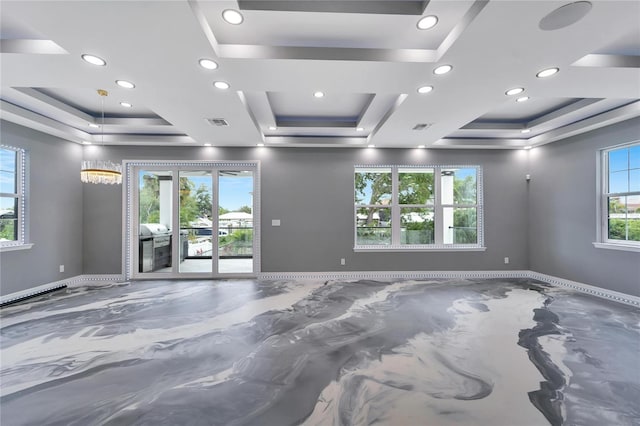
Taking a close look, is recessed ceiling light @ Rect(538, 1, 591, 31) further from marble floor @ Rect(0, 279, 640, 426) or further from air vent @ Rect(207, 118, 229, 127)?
air vent @ Rect(207, 118, 229, 127)

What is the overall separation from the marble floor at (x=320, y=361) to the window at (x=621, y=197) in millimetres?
1090

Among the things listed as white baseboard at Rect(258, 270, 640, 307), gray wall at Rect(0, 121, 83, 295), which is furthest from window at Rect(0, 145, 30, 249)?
white baseboard at Rect(258, 270, 640, 307)

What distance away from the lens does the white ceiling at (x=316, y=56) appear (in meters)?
1.93

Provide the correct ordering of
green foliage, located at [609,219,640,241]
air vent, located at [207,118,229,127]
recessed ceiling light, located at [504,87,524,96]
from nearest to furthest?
recessed ceiling light, located at [504,87,524,96] → air vent, located at [207,118,229,127] → green foliage, located at [609,219,640,241]

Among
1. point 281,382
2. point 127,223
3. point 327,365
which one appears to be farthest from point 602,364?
point 127,223

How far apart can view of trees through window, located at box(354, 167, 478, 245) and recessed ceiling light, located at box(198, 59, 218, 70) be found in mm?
3698

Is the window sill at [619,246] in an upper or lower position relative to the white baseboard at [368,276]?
upper

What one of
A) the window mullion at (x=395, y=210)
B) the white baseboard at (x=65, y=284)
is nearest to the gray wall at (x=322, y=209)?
the white baseboard at (x=65, y=284)

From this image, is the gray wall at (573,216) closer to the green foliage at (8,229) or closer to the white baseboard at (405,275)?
the white baseboard at (405,275)

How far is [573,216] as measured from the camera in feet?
15.9

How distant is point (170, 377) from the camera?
2268 millimetres

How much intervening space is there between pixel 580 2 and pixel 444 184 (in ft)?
14.0

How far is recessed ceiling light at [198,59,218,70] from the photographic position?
246 centimetres

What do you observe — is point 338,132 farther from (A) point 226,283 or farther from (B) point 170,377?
(B) point 170,377
